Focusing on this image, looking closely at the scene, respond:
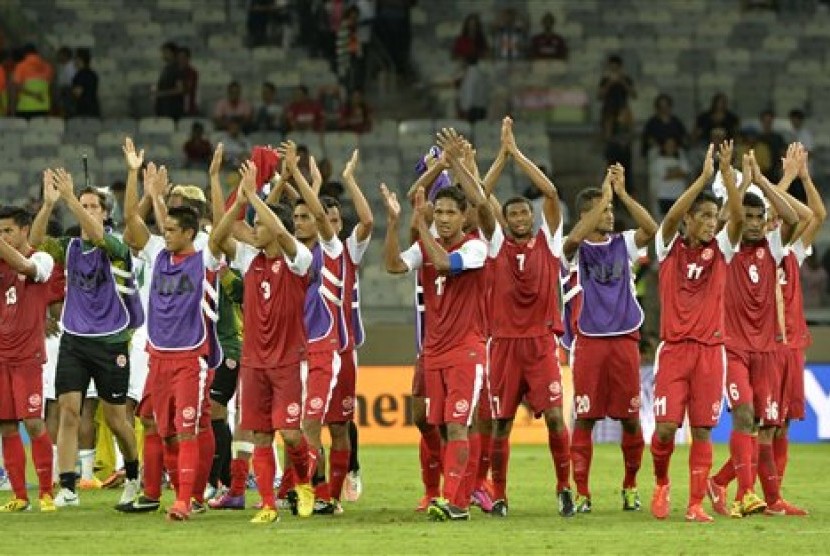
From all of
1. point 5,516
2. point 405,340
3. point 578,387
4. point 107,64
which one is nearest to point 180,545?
point 5,516

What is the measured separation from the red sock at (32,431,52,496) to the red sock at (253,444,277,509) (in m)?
1.94

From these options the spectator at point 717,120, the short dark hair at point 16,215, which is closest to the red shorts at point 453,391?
the short dark hair at point 16,215

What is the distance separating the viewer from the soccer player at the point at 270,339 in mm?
15922

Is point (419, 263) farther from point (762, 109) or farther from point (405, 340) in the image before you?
point (762, 109)

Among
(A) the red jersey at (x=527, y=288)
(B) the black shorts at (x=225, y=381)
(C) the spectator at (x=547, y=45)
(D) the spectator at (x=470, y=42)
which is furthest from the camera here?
(C) the spectator at (x=547, y=45)

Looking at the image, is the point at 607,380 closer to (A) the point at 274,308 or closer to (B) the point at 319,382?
(B) the point at 319,382

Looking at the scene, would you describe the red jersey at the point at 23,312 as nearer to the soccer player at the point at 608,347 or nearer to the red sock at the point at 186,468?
the red sock at the point at 186,468

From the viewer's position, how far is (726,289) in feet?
55.2

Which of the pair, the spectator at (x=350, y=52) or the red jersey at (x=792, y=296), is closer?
the red jersey at (x=792, y=296)

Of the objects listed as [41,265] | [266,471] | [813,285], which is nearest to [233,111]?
[813,285]

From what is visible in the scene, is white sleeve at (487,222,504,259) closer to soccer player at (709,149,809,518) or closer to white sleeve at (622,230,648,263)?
white sleeve at (622,230,648,263)

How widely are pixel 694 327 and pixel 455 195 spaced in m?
2.02

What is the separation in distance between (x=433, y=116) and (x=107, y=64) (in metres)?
4.95

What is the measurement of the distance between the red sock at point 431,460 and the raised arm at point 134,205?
8.67 ft
